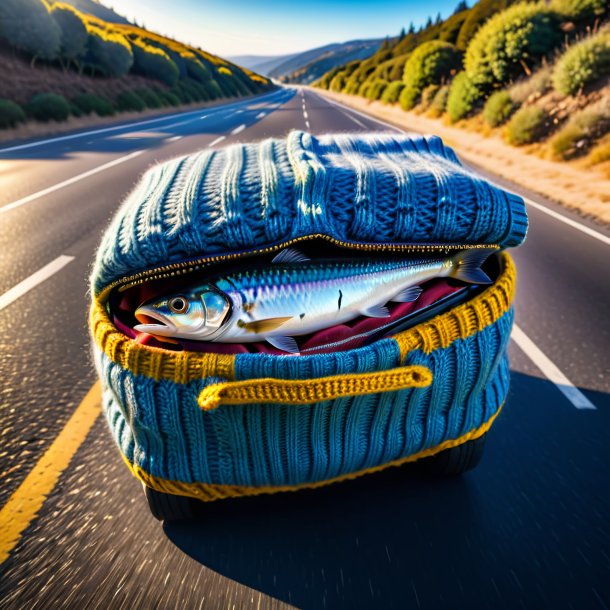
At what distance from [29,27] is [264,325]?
23625 millimetres

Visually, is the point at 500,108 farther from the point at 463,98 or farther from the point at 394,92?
the point at 394,92

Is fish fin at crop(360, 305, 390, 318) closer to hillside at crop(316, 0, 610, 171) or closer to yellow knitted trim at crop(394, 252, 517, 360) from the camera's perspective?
yellow knitted trim at crop(394, 252, 517, 360)

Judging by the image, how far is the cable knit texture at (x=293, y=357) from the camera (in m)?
1.11

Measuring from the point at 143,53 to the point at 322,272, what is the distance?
33.4 m

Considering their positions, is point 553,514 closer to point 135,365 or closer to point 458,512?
point 458,512

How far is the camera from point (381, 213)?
1211 mm

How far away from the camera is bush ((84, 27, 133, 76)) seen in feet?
70.4

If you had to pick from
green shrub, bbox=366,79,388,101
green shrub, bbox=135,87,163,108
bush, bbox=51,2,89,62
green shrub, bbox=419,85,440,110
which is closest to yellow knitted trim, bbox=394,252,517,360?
green shrub, bbox=419,85,440,110

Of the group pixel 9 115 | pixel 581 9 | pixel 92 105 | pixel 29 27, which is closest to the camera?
pixel 9 115

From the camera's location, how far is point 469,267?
52.9 inches

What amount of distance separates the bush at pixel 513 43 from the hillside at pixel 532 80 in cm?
3

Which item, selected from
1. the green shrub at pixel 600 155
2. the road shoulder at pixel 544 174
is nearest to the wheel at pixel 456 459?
the road shoulder at pixel 544 174

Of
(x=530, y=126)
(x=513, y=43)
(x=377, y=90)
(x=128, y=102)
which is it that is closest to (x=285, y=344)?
(x=530, y=126)

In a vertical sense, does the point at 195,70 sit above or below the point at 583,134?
above
